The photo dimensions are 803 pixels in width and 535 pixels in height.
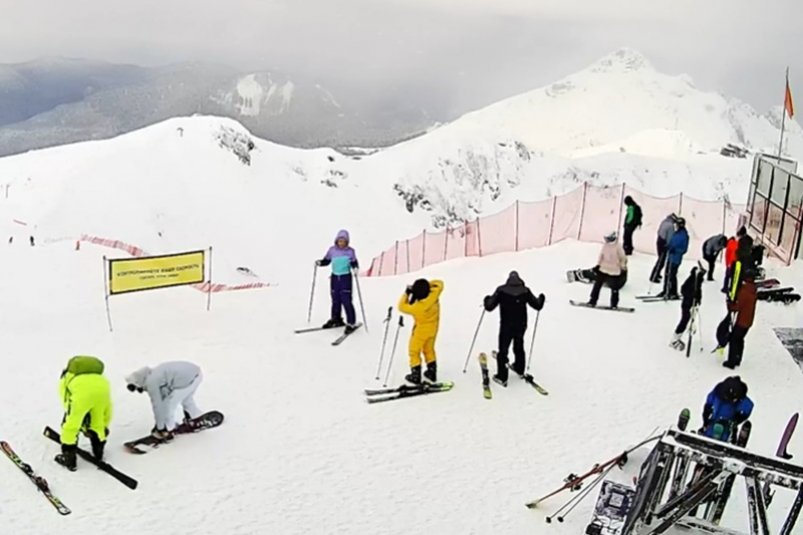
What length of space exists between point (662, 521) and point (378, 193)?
51.4 m

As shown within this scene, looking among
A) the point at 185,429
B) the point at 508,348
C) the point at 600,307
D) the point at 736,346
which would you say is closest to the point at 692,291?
the point at 736,346

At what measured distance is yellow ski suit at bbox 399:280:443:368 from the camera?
11.7 meters

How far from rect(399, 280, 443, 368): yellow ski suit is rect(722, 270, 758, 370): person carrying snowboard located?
4.91 metres

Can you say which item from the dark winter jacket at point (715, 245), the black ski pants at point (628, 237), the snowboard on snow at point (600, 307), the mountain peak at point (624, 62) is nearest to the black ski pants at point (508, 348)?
the snowboard on snow at point (600, 307)

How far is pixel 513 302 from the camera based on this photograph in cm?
1194

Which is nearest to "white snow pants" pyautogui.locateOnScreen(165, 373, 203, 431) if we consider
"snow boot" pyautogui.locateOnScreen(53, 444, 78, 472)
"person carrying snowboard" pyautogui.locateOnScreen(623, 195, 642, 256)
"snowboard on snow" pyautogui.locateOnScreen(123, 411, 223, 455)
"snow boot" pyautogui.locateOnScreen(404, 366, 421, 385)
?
"snowboard on snow" pyautogui.locateOnScreen(123, 411, 223, 455)

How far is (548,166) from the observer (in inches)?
2734

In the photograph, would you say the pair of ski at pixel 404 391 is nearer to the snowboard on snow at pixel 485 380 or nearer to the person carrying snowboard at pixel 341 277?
the snowboard on snow at pixel 485 380

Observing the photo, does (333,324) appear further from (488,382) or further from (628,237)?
(628,237)

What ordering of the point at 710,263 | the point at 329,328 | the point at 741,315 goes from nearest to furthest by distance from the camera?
the point at 741,315 < the point at 329,328 < the point at 710,263

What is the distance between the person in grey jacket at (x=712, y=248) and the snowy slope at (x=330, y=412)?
0.85m

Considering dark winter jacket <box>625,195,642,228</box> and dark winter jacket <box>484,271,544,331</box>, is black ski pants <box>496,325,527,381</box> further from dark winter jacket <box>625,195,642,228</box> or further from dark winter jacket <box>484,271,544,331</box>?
dark winter jacket <box>625,195,642,228</box>

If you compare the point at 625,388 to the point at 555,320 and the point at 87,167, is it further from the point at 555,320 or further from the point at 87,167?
the point at 87,167

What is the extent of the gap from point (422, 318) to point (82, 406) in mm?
4800
